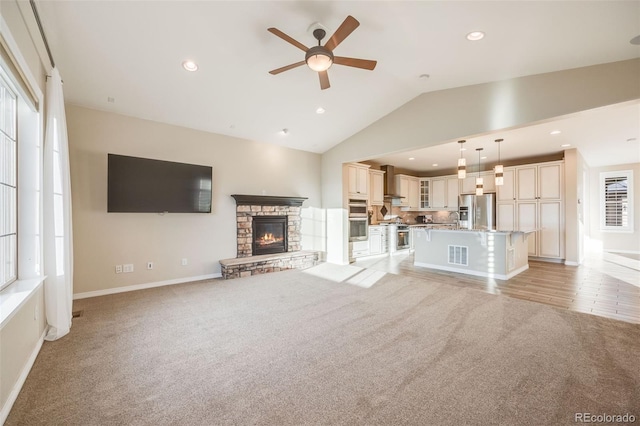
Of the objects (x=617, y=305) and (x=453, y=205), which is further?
(x=453, y=205)

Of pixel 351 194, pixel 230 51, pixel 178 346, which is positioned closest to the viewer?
pixel 178 346

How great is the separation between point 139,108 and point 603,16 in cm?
552

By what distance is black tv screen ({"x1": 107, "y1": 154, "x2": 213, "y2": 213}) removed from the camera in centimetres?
392

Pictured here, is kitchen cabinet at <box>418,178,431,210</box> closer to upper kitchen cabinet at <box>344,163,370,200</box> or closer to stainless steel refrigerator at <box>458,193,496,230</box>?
stainless steel refrigerator at <box>458,193,496,230</box>

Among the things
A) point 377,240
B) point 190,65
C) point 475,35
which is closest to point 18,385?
point 190,65

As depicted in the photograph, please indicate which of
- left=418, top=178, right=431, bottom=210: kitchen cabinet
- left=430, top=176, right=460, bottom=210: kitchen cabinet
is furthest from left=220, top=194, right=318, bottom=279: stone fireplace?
left=430, top=176, right=460, bottom=210: kitchen cabinet

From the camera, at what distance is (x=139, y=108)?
4051 mm

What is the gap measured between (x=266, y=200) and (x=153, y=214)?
6.72 ft

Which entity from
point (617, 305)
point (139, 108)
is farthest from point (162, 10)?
point (617, 305)

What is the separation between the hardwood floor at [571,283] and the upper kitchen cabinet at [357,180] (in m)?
1.73

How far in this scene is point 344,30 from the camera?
90.0 inches

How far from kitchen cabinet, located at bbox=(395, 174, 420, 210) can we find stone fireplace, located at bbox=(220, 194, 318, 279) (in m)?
3.78

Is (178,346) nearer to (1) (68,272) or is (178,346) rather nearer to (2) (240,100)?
(1) (68,272)

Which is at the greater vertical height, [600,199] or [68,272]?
[600,199]
